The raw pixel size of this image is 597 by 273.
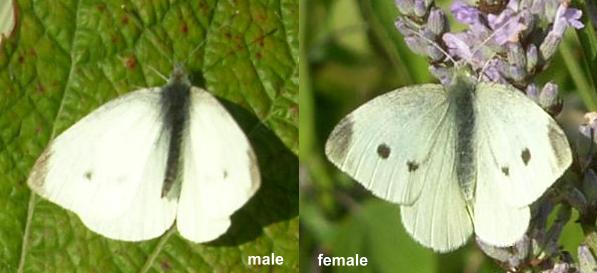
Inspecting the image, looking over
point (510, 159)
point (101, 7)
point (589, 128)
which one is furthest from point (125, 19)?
point (589, 128)

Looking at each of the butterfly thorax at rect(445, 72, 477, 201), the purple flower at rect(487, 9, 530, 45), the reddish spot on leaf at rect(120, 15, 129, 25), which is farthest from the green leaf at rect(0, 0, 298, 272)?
the purple flower at rect(487, 9, 530, 45)

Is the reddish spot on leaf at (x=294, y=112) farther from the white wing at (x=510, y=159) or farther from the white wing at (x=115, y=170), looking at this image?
the white wing at (x=510, y=159)

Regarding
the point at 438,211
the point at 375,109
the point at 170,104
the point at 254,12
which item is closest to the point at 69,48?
the point at 170,104

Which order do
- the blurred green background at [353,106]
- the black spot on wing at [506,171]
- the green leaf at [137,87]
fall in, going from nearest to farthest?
the black spot on wing at [506,171] < the green leaf at [137,87] < the blurred green background at [353,106]

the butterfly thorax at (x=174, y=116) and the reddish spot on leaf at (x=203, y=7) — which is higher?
the reddish spot on leaf at (x=203, y=7)

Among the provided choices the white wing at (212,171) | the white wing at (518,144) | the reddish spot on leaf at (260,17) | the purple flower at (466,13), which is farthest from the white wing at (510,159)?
the reddish spot on leaf at (260,17)

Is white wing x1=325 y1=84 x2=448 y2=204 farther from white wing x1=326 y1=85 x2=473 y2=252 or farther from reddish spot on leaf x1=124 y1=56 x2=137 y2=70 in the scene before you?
reddish spot on leaf x1=124 y1=56 x2=137 y2=70
